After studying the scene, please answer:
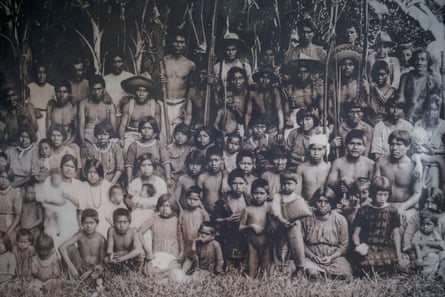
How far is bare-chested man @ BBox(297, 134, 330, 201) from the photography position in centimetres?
430

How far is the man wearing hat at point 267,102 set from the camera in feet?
14.3

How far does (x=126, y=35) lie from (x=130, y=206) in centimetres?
151

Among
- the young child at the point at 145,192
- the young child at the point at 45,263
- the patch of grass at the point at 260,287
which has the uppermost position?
the young child at the point at 145,192

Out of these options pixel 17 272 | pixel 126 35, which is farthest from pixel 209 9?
pixel 17 272

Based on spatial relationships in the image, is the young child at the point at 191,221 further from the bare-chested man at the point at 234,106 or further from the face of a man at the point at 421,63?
the face of a man at the point at 421,63

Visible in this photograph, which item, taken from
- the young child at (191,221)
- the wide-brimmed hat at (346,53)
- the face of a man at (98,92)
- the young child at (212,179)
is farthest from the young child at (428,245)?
the face of a man at (98,92)

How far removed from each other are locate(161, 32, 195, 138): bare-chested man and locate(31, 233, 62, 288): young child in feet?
4.68

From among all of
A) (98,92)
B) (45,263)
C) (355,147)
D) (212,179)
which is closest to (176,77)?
(98,92)

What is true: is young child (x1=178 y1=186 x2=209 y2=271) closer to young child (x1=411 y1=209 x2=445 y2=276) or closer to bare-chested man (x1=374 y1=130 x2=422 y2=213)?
bare-chested man (x1=374 y1=130 x2=422 y2=213)

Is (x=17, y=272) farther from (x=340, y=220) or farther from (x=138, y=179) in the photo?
(x=340, y=220)

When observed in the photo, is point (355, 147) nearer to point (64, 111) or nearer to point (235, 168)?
point (235, 168)

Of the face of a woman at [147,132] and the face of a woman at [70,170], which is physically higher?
the face of a woman at [147,132]

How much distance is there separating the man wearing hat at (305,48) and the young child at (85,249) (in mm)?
2181

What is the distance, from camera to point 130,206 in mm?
4410
